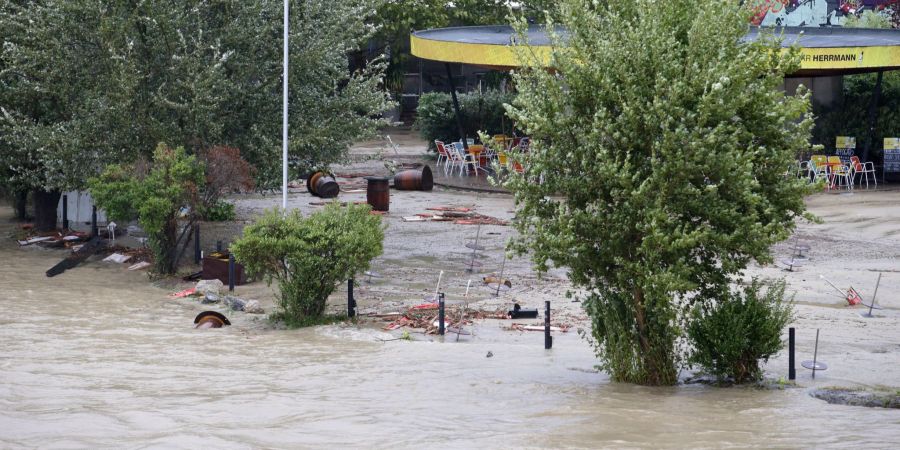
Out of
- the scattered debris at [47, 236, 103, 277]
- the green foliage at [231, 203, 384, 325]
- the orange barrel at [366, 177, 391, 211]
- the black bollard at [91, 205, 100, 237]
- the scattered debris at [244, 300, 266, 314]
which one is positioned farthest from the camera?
the orange barrel at [366, 177, 391, 211]

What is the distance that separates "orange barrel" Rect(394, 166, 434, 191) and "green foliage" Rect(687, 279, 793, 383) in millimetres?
19453

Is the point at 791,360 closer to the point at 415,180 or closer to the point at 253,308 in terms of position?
the point at 253,308

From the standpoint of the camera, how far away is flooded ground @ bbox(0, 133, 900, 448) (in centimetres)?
998

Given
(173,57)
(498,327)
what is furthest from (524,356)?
(173,57)

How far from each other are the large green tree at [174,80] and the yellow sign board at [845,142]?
43.8ft

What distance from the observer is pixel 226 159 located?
20.4 m

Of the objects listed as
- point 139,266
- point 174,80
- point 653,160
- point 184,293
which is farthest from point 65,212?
point 653,160

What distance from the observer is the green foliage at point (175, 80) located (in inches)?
824

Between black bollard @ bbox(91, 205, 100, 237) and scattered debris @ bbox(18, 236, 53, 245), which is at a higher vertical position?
black bollard @ bbox(91, 205, 100, 237)

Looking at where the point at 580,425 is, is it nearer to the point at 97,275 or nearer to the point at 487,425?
the point at 487,425

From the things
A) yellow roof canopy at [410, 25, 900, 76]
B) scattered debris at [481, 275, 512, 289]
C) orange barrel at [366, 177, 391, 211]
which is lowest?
scattered debris at [481, 275, 512, 289]

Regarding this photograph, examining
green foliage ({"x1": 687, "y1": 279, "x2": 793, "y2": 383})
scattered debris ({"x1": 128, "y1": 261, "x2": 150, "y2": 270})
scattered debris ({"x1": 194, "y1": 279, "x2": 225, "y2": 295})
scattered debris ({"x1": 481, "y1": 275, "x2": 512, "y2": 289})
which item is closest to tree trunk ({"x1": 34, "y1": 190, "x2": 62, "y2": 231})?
scattered debris ({"x1": 128, "y1": 261, "x2": 150, "y2": 270})

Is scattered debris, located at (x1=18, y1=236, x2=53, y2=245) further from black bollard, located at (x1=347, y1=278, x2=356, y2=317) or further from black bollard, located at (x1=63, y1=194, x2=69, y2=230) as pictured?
black bollard, located at (x1=347, y1=278, x2=356, y2=317)

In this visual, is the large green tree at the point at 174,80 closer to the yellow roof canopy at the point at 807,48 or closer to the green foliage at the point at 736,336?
the yellow roof canopy at the point at 807,48
